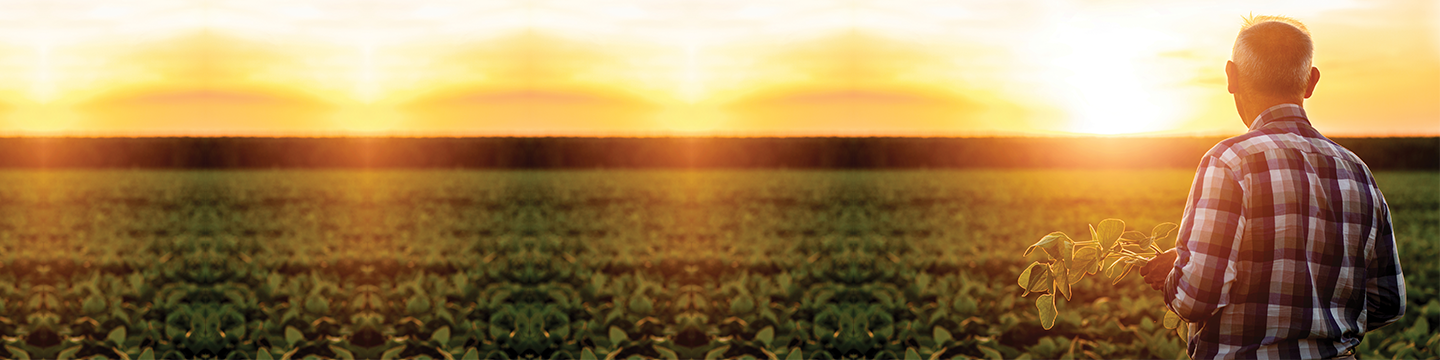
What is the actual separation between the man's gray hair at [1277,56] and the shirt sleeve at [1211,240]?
34 cm

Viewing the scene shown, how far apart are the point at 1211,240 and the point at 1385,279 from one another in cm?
80

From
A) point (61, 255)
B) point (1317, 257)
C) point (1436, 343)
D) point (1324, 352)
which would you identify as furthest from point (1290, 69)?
point (61, 255)

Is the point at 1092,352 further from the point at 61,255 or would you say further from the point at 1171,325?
the point at 61,255

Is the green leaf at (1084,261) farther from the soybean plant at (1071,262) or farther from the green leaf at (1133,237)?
the green leaf at (1133,237)

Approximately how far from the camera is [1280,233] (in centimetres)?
262

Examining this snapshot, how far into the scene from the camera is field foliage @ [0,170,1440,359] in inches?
296

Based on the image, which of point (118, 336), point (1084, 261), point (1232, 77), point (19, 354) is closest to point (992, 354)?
point (1084, 261)

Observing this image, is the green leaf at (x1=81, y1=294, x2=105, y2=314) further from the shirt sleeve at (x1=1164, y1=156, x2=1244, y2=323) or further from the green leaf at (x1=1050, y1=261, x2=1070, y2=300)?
the shirt sleeve at (x1=1164, y1=156, x2=1244, y2=323)

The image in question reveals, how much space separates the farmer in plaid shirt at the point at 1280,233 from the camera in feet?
8.55

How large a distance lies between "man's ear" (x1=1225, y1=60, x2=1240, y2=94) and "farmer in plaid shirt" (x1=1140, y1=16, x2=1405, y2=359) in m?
0.01

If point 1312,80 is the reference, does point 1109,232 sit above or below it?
below

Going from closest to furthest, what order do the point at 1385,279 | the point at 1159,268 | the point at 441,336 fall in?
the point at 1385,279 < the point at 1159,268 < the point at 441,336

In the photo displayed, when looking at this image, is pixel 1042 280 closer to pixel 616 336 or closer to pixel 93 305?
pixel 616 336

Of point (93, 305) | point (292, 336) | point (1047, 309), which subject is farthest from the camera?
point (93, 305)
